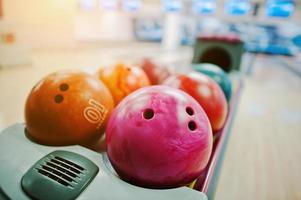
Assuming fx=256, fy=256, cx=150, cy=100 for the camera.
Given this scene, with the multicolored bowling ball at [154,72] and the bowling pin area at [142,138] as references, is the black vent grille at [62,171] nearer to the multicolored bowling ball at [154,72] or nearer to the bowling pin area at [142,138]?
the bowling pin area at [142,138]

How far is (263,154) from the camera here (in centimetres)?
168

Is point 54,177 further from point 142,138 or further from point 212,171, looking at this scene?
point 212,171

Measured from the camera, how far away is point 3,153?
963 mm

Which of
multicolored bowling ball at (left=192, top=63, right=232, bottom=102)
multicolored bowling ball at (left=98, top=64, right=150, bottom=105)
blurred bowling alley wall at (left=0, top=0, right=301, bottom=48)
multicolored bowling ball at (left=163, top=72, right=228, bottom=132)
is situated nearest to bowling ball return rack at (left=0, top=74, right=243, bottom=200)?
multicolored bowling ball at (left=163, top=72, right=228, bottom=132)

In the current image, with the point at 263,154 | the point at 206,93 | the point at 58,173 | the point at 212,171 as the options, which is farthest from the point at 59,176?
the point at 263,154

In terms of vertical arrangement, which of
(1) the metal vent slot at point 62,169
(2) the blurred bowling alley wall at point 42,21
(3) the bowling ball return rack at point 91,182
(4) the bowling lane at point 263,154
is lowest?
(4) the bowling lane at point 263,154

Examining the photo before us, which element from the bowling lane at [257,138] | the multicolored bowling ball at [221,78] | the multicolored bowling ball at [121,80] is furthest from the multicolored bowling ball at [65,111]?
the multicolored bowling ball at [221,78]

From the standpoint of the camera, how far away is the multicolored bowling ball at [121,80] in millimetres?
1404

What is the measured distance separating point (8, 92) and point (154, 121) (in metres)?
2.13

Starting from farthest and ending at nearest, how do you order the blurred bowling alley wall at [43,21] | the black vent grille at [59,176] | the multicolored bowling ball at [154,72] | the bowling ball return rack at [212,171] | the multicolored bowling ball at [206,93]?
the blurred bowling alley wall at [43,21]
the multicolored bowling ball at [154,72]
the multicolored bowling ball at [206,93]
the bowling ball return rack at [212,171]
the black vent grille at [59,176]

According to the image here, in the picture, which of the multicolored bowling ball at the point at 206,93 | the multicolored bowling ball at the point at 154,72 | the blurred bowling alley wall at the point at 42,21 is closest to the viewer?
the multicolored bowling ball at the point at 206,93

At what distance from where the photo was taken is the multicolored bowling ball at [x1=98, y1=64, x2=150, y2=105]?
1404 millimetres

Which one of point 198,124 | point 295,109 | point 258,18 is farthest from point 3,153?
point 258,18

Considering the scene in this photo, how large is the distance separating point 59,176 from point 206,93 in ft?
2.68
